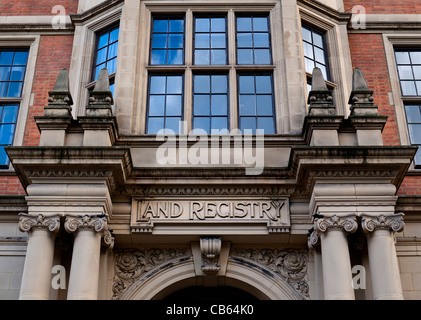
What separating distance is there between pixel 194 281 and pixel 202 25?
5357 mm

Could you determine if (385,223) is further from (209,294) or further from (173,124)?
(173,124)

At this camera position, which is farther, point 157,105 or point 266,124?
point 157,105

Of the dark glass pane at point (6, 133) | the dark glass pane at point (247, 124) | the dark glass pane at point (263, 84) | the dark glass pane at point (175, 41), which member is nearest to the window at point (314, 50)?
the dark glass pane at point (263, 84)

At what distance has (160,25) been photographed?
1218cm

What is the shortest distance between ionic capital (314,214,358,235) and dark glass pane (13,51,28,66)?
25.7ft

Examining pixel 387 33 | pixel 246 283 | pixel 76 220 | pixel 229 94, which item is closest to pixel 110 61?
pixel 229 94

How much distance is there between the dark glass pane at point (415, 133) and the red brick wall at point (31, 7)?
7.99m

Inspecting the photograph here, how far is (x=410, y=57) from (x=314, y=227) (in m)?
5.83

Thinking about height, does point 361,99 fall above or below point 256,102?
below

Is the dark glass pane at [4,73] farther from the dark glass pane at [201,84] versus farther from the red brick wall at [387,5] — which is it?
the red brick wall at [387,5]

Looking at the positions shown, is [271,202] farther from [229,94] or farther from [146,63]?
[146,63]

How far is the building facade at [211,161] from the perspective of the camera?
905 centimetres

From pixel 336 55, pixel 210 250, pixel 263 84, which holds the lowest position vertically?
pixel 210 250

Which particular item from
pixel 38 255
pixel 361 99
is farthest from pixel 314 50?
pixel 38 255
